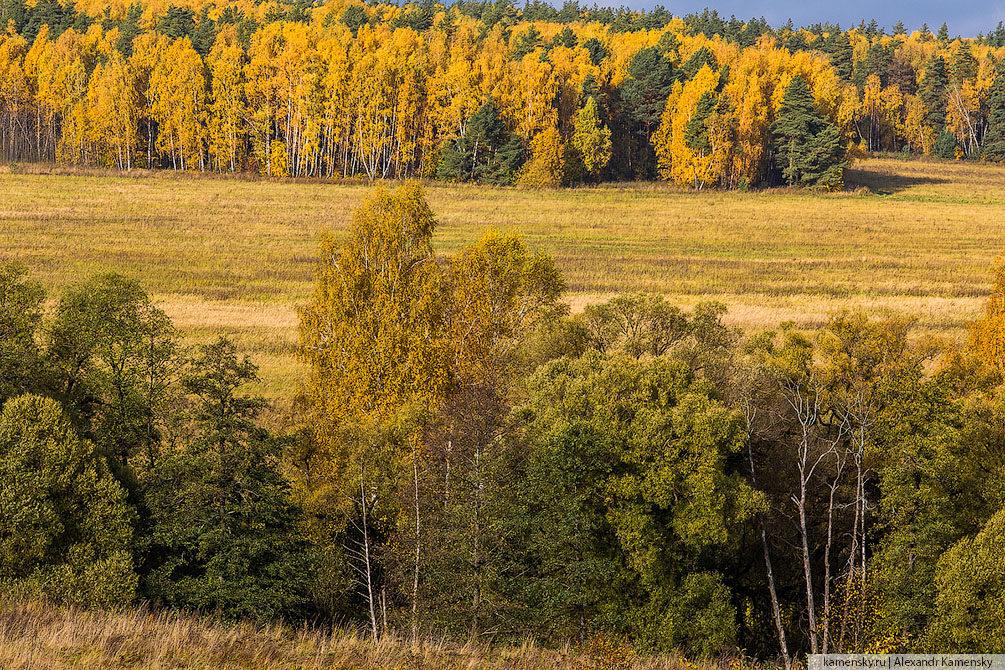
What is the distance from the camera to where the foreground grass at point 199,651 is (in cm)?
1286

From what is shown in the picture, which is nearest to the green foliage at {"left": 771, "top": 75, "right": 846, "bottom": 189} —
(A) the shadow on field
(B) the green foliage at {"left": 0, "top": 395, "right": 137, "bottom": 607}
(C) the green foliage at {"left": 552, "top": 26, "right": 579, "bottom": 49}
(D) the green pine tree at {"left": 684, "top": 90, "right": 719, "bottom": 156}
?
Result: (A) the shadow on field

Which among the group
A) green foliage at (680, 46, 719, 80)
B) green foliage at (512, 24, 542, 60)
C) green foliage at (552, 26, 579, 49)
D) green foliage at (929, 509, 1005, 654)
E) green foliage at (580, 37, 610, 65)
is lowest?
green foliage at (929, 509, 1005, 654)

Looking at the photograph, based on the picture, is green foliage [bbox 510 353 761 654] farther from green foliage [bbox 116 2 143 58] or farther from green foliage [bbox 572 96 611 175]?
green foliage [bbox 116 2 143 58]

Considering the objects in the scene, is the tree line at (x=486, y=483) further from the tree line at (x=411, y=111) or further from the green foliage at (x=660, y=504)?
the tree line at (x=411, y=111)

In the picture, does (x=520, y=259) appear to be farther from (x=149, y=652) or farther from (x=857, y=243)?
(x=857, y=243)

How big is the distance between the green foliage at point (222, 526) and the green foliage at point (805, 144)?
11322 cm

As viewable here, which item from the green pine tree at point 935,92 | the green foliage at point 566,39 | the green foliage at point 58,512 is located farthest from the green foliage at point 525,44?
the green foliage at point 58,512

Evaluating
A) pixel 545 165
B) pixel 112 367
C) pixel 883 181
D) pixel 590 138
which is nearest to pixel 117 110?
pixel 545 165

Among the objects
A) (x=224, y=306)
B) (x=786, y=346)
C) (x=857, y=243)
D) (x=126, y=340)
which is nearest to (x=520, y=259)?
(x=786, y=346)

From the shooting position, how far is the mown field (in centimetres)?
6172

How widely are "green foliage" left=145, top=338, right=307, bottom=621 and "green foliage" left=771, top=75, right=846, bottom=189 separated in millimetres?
113219

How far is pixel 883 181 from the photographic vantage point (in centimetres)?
13850

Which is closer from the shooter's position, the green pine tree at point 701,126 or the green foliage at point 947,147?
the green pine tree at point 701,126

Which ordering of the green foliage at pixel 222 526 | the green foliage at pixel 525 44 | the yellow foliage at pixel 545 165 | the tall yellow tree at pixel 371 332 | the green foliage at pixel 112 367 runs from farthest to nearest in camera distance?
the green foliage at pixel 525 44, the yellow foliage at pixel 545 165, the tall yellow tree at pixel 371 332, the green foliage at pixel 112 367, the green foliage at pixel 222 526
